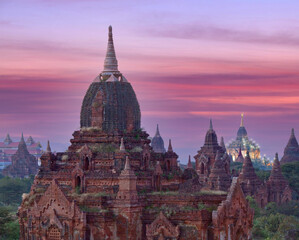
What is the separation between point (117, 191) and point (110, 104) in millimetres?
6722

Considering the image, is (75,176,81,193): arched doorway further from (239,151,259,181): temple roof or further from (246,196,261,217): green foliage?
(239,151,259,181): temple roof

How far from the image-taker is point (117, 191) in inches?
2056

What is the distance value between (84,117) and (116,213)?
838 cm

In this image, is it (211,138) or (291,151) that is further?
(291,151)

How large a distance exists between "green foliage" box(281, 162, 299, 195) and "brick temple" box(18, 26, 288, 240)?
85.5m

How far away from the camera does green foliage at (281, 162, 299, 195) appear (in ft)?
464

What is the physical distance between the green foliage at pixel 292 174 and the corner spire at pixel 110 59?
86802 mm

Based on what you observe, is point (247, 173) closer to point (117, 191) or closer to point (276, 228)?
point (276, 228)

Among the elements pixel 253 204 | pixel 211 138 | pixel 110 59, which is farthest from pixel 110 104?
pixel 211 138

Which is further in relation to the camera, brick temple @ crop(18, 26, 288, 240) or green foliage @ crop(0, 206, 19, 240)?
green foliage @ crop(0, 206, 19, 240)

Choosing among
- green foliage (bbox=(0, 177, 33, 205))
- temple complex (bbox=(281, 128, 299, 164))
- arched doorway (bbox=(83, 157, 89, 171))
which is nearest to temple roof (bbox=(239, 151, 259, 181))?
green foliage (bbox=(0, 177, 33, 205))

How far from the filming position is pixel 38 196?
53844 millimetres

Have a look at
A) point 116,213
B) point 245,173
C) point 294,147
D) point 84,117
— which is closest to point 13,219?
point 84,117

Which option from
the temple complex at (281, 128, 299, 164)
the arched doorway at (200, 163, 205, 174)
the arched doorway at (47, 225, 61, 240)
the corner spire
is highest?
the temple complex at (281, 128, 299, 164)
